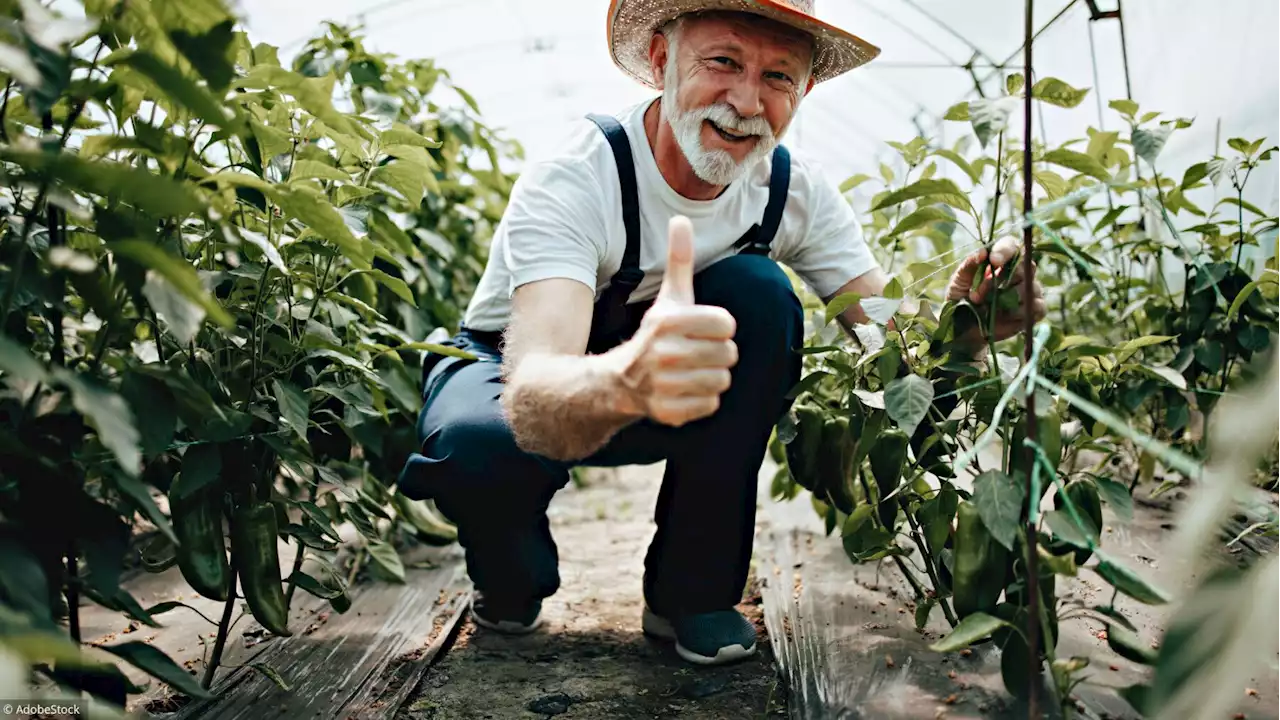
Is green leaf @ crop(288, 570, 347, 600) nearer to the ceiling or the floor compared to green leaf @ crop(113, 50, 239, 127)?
nearer to the floor

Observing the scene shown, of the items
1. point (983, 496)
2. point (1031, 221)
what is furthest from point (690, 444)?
point (1031, 221)

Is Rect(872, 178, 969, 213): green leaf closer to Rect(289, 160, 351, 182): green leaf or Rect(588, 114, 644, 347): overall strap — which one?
Rect(588, 114, 644, 347): overall strap

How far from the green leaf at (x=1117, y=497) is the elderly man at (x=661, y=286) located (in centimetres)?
33

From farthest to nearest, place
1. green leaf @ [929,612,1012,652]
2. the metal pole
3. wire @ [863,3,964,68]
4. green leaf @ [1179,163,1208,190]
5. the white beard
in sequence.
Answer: wire @ [863,3,964,68], green leaf @ [1179,163,1208,190], the white beard, green leaf @ [929,612,1012,652], the metal pole

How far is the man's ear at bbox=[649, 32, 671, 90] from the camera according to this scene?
6.29 ft

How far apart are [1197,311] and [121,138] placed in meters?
1.86

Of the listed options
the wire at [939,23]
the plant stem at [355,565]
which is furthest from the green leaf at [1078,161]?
the wire at [939,23]

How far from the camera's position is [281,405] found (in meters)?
1.41

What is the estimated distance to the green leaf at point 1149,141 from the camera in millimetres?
1676

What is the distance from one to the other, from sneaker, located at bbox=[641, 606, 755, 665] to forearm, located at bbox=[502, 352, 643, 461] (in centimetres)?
51

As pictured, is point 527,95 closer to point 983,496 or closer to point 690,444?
point 690,444

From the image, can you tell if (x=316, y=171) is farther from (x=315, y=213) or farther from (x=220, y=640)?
(x=220, y=640)

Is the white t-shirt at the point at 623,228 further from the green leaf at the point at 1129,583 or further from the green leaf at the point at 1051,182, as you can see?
the green leaf at the point at 1129,583

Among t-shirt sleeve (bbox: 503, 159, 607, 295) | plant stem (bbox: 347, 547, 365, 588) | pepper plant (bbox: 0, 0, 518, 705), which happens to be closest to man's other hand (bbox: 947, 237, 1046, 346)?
t-shirt sleeve (bbox: 503, 159, 607, 295)
